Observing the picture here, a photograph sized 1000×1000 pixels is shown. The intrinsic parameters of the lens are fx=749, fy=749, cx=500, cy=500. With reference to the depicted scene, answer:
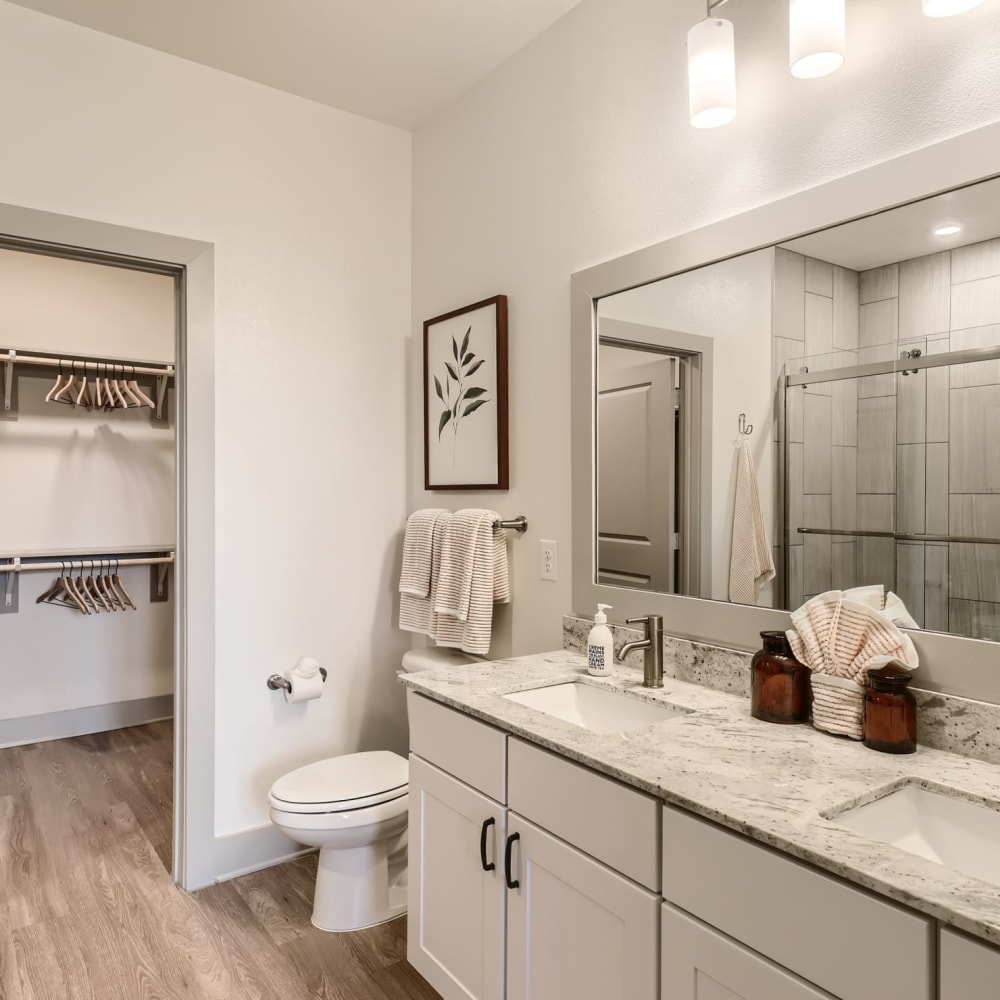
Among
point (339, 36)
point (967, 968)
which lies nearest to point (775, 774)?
point (967, 968)

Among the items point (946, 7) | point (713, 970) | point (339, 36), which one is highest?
point (339, 36)

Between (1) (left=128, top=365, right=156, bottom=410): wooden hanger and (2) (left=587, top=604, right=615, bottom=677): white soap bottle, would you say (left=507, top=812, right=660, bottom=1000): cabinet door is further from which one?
(1) (left=128, top=365, right=156, bottom=410): wooden hanger

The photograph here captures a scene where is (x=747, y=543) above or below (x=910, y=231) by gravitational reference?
below

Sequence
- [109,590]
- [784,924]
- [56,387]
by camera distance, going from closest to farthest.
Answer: [784,924]
[56,387]
[109,590]

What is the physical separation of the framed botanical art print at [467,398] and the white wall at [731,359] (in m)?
0.68

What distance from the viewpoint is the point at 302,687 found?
2533mm

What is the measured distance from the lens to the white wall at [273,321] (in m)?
2.21

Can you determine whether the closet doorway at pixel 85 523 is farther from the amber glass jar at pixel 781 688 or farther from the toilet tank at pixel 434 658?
the amber glass jar at pixel 781 688

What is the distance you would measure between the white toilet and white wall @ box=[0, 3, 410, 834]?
0.43 metres

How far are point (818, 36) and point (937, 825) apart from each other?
1.35m

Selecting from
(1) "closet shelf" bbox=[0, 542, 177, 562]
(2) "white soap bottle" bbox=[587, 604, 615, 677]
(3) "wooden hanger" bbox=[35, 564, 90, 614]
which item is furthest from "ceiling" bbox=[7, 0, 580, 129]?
(3) "wooden hanger" bbox=[35, 564, 90, 614]

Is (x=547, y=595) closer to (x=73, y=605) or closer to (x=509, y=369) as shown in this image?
(x=509, y=369)

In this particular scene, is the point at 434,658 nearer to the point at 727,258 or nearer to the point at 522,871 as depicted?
the point at 522,871

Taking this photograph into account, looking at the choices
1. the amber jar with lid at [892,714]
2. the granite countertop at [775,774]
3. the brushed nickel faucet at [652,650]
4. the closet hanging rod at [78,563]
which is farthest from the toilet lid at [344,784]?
the closet hanging rod at [78,563]
